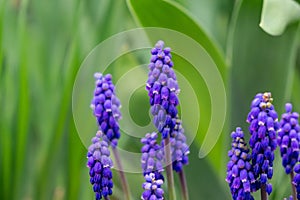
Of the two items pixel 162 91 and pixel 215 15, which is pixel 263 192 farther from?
pixel 215 15

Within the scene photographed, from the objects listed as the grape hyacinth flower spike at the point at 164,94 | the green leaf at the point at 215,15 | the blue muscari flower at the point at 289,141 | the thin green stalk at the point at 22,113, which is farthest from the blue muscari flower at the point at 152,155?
the green leaf at the point at 215,15

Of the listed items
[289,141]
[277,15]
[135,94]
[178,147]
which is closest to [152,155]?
[178,147]

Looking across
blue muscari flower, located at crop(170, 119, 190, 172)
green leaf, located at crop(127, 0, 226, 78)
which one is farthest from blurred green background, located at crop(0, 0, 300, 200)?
blue muscari flower, located at crop(170, 119, 190, 172)

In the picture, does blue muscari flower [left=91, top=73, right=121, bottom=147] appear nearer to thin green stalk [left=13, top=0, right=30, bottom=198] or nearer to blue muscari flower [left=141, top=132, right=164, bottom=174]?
blue muscari flower [left=141, top=132, right=164, bottom=174]

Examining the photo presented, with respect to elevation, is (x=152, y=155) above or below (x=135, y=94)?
below

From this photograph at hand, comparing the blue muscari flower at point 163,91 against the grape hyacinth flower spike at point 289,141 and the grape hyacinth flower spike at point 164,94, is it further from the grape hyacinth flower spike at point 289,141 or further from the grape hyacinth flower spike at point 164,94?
the grape hyacinth flower spike at point 289,141

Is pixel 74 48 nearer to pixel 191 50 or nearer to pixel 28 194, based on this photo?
pixel 191 50

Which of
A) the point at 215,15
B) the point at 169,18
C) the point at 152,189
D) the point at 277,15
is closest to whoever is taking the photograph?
the point at 152,189
